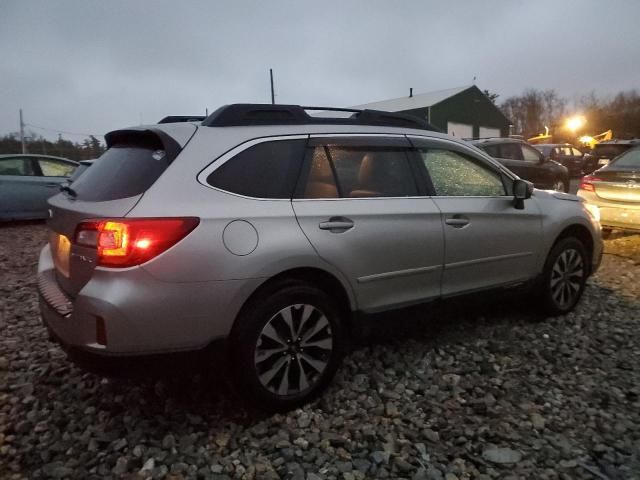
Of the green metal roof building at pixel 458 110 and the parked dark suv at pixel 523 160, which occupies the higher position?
the green metal roof building at pixel 458 110

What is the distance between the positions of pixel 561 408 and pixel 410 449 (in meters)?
1.01

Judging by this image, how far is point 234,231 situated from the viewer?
8.19 ft

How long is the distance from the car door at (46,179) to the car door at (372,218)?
7652mm

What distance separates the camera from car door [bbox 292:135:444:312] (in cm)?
286

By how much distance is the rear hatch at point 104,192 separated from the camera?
7.98 ft

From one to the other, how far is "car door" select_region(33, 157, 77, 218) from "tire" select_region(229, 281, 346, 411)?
7.90m

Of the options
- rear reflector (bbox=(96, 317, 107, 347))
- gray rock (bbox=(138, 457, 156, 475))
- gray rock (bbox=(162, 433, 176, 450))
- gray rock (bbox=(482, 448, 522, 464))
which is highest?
rear reflector (bbox=(96, 317, 107, 347))

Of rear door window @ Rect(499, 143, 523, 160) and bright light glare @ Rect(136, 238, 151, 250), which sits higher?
rear door window @ Rect(499, 143, 523, 160)

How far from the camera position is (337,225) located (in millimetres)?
2859

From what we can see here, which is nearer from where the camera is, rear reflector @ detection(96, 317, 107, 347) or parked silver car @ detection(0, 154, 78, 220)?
rear reflector @ detection(96, 317, 107, 347)

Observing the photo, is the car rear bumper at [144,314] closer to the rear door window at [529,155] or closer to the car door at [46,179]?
the car door at [46,179]

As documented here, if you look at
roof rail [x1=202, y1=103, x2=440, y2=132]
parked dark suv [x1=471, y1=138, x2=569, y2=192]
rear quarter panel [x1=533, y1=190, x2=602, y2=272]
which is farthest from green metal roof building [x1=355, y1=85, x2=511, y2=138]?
roof rail [x1=202, y1=103, x2=440, y2=132]

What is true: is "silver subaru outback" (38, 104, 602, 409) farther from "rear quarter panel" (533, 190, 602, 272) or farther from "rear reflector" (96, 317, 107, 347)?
"rear quarter panel" (533, 190, 602, 272)

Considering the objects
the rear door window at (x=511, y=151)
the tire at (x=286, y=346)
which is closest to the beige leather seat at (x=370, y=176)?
the tire at (x=286, y=346)
